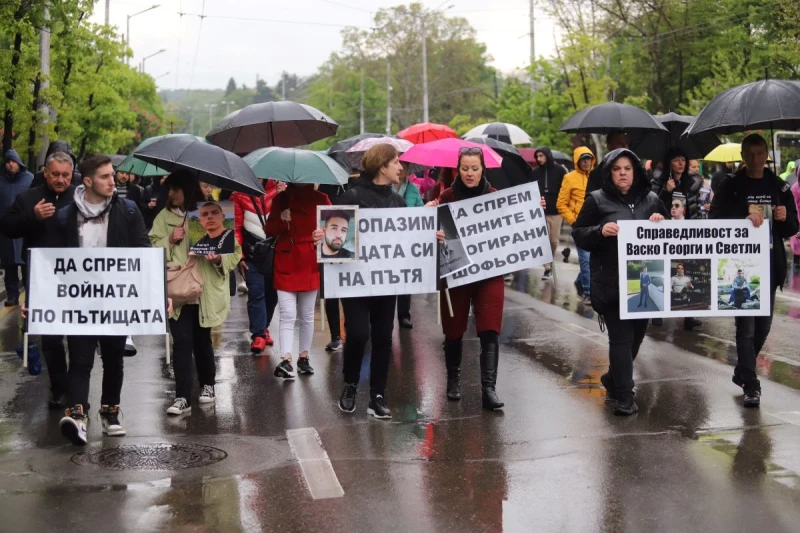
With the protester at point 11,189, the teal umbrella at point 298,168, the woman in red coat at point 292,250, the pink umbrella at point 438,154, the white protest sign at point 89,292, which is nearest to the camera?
the white protest sign at point 89,292

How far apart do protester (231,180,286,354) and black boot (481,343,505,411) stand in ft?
Answer: 10.8

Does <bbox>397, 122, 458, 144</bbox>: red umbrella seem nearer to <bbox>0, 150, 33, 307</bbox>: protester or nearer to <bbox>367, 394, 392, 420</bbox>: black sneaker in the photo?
<bbox>0, 150, 33, 307</bbox>: protester

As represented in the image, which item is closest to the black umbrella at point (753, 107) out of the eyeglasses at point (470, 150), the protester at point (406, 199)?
the eyeglasses at point (470, 150)

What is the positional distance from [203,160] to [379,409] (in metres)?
2.07

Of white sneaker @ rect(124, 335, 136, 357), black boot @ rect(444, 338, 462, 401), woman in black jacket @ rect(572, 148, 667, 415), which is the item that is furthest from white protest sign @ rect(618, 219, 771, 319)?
white sneaker @ rect(124, 335, 136, 357)

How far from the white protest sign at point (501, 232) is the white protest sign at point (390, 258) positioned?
0.22 metres

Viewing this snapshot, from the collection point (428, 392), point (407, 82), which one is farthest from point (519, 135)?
point (407, 82)

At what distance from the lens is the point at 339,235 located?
8211 mm

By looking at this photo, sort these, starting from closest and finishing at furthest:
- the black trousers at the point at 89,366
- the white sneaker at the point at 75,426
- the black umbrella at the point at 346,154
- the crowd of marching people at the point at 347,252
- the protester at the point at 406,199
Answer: the white sneaker at the point at 75,426 → the black trousers at the point at 89,366 → the crowd of marching people at the point at 347,252 → the protester at the point at 406,199 → the black umbrella at the point at 346,154

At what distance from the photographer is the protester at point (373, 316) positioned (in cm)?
815

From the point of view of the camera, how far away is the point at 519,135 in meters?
20.8

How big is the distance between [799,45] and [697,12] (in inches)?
768

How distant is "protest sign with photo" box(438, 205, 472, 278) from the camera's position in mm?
8539

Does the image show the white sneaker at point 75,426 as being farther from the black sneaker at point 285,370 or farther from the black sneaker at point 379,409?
the black sneaker at point 285,370
